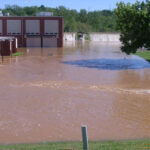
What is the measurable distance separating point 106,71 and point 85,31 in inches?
Answer: 4061

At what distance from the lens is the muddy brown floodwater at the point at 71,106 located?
12552 mm

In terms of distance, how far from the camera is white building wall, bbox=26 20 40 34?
71.1m

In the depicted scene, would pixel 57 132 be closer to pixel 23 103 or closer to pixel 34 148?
pixel 34 148

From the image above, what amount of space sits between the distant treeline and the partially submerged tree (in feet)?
306

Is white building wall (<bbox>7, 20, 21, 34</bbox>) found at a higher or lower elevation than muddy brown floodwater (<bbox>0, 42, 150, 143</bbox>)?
higher

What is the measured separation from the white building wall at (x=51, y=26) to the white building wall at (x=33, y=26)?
→ 171 cm

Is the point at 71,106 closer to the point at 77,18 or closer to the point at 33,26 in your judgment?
the point at 33,26

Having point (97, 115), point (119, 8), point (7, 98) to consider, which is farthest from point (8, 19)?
point (97, 115)

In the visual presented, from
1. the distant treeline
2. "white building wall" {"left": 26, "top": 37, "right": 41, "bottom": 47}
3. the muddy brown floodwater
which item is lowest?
the muddy brown floodwater

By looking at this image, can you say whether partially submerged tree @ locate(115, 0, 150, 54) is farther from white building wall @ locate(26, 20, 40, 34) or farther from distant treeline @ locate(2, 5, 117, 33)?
distant treeline @ locate(2, 5, 117, 33)

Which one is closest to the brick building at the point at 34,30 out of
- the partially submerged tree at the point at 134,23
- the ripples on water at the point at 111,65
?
the ripples on water at the point at 111,65

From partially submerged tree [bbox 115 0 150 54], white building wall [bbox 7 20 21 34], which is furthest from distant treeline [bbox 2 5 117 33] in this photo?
partially submerged tree [bbox 115 0 150 54]

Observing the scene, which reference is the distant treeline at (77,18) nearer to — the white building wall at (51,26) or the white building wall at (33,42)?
the white building wall at (51,26)

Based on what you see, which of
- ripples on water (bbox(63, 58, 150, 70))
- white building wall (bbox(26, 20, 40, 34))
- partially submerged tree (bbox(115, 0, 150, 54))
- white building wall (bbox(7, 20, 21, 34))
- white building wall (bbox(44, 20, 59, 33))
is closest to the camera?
partially submerged tree (bbox(115, 0, 150, 54))
